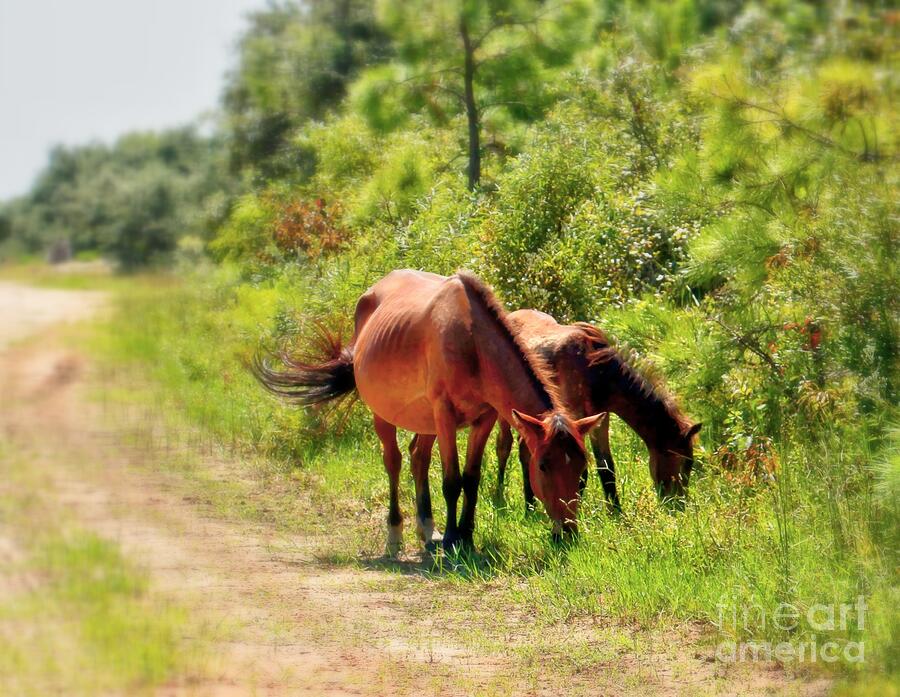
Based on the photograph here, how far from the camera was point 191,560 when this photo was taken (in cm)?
510

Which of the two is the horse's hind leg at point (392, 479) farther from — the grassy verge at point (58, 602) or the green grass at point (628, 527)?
the grassy verge at point (58, 602)

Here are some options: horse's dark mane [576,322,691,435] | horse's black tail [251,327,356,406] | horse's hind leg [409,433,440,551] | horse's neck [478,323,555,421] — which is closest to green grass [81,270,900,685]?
horse's hind leg [409,433,440,551]

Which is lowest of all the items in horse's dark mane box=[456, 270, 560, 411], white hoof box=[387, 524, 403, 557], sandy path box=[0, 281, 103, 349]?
white hoof box=[387, 524, 403, 557]

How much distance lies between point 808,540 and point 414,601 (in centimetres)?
238

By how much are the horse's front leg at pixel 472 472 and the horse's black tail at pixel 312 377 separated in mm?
1862

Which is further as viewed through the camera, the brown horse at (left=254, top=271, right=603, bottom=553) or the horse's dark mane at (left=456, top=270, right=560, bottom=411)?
the horse's dark mane at (left=456, top=270, right=560, bottom=411)

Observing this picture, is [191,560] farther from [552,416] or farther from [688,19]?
[688,19]

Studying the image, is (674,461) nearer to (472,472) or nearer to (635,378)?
(635,378)

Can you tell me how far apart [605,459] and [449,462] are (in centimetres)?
126

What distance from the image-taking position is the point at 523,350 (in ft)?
24.1

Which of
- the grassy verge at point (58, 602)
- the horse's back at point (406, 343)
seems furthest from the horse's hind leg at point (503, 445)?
the grassy verge at point (58, 602)

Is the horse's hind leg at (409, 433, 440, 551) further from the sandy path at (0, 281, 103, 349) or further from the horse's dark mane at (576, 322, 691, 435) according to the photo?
the sandy path at (0, 281, 103, 349)

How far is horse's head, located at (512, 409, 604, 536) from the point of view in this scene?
6844 mm

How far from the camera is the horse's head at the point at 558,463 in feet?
22.5
